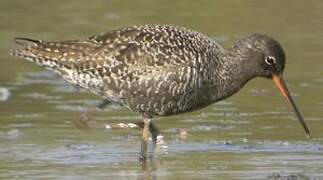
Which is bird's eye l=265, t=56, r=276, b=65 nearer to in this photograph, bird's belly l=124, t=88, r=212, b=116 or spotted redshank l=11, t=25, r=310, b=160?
spotted redshank l=11, t=25, r=310, b=160

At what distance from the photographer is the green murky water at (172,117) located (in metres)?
14.3

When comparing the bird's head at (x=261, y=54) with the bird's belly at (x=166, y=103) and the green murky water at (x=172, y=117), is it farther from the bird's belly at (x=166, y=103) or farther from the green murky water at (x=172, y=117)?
the green murky water at (x=172, y=117)

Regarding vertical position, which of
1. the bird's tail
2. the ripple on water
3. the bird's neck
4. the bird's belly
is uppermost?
the bird's tail

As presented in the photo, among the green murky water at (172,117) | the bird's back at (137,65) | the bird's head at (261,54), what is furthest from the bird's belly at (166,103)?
the bird's head at (261,54)

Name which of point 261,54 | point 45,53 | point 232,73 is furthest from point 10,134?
point 261,54

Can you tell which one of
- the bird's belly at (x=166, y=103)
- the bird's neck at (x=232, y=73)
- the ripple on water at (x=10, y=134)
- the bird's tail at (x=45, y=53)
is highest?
the bird's tail at (x=45, y=53)

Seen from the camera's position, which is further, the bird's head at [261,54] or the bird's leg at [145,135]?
the bird's head at [261,54]

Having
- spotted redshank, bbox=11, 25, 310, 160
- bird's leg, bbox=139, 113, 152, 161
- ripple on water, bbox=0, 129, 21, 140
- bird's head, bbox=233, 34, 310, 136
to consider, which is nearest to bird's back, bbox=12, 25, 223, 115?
spotted redshank, bbox=11, 25, 310, 160

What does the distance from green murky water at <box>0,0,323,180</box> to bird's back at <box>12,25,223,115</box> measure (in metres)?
0.69

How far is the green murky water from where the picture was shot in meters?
14.3

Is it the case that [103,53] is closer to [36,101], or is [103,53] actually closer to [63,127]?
[63,127]

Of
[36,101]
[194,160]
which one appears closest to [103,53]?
[194,160]

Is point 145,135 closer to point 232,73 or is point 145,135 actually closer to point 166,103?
point 166,103

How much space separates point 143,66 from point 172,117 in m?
2.50
